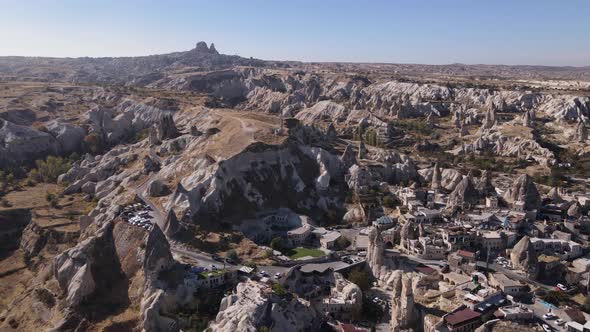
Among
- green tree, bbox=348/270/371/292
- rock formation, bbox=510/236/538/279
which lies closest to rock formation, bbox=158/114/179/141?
green tree, bbox=348/270/371/292

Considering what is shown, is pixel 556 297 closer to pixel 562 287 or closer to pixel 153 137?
pixel 562 287

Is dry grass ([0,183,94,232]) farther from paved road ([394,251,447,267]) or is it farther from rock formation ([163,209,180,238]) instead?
paved road ([394,251,447,267])

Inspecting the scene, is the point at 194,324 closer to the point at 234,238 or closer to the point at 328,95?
the point at 234,238

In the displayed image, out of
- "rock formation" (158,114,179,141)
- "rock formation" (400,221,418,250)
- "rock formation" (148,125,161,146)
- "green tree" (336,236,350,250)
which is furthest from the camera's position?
"rock formation" (158,114,179,141)

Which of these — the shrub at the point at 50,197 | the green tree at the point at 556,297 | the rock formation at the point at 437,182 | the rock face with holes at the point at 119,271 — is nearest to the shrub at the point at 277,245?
the rock face with holes at the point at 119,271

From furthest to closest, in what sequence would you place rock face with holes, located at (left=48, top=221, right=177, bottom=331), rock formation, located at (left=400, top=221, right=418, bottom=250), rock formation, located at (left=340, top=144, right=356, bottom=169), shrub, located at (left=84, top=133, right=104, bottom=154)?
1. shrub, located at (left=84, top=133, right=104, bottom=154)
2. rock formation, located at (left=340, top=144, right=356, bottom=169)
3. rock formation, located at (left=400, top=221, right=418, bottom=250)
4. rock face with holes, located at (left=48, top=221, right=177, bottom=331)

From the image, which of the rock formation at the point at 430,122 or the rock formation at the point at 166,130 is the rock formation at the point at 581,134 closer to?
the rock formation at the point at 430,122

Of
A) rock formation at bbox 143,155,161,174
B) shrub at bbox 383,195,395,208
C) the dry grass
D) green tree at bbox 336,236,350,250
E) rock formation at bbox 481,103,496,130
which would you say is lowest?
the dry grass
